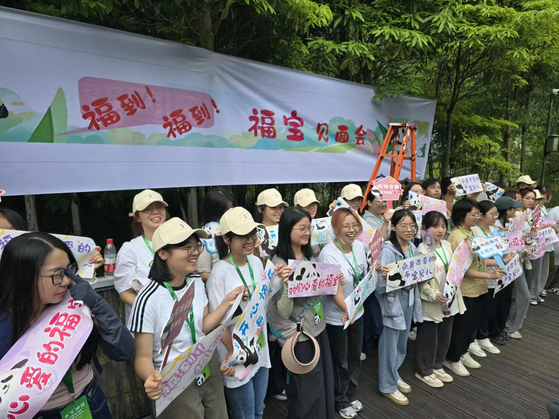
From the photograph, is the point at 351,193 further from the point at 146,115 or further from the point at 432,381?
the point at 146,115

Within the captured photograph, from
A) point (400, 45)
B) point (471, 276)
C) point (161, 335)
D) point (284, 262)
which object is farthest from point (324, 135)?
point (161, 335)

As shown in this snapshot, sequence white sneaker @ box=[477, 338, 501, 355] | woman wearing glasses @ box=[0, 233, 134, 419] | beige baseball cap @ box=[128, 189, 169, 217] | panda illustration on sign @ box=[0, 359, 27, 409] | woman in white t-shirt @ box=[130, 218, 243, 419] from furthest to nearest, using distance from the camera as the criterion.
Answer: white sneaker @ box=[477, 338, 501, 355], beige baseball cap @ box=[128, 189, 169, 217], woman in white t-shirt @ box=[130, 218, 243, 419], woman wearing glasses @ box=[0, 233, 134, 419], panda illustration on sign @ box=[0, 359, 27, 409]

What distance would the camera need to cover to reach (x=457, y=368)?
3814mm

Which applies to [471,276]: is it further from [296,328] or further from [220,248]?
[220,248]

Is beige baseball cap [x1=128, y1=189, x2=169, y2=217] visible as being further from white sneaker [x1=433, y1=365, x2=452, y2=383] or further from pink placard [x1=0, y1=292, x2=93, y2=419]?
white sneaker [x1=433, y1=365, x2=452, y2=383]

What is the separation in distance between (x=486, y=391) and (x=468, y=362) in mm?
444

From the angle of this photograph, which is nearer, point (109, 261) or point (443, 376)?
point (109, 261)

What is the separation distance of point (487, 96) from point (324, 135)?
6160 mm

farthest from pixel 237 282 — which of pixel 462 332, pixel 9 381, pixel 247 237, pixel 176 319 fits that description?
pixel 462 332

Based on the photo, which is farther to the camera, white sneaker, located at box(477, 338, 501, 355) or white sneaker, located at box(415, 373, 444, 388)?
white sneaker, located at box(477, 338, 501, 355)

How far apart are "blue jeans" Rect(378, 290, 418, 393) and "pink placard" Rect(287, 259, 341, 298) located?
3.04 ft

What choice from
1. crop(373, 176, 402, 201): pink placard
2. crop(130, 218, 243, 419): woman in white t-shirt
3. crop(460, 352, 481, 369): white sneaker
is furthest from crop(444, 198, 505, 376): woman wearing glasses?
crop(130, 218, 243, 419): woman in white t-shirt

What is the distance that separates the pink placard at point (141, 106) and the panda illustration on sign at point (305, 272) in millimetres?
2336

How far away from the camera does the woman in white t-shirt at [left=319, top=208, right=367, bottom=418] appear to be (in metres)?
2.82
